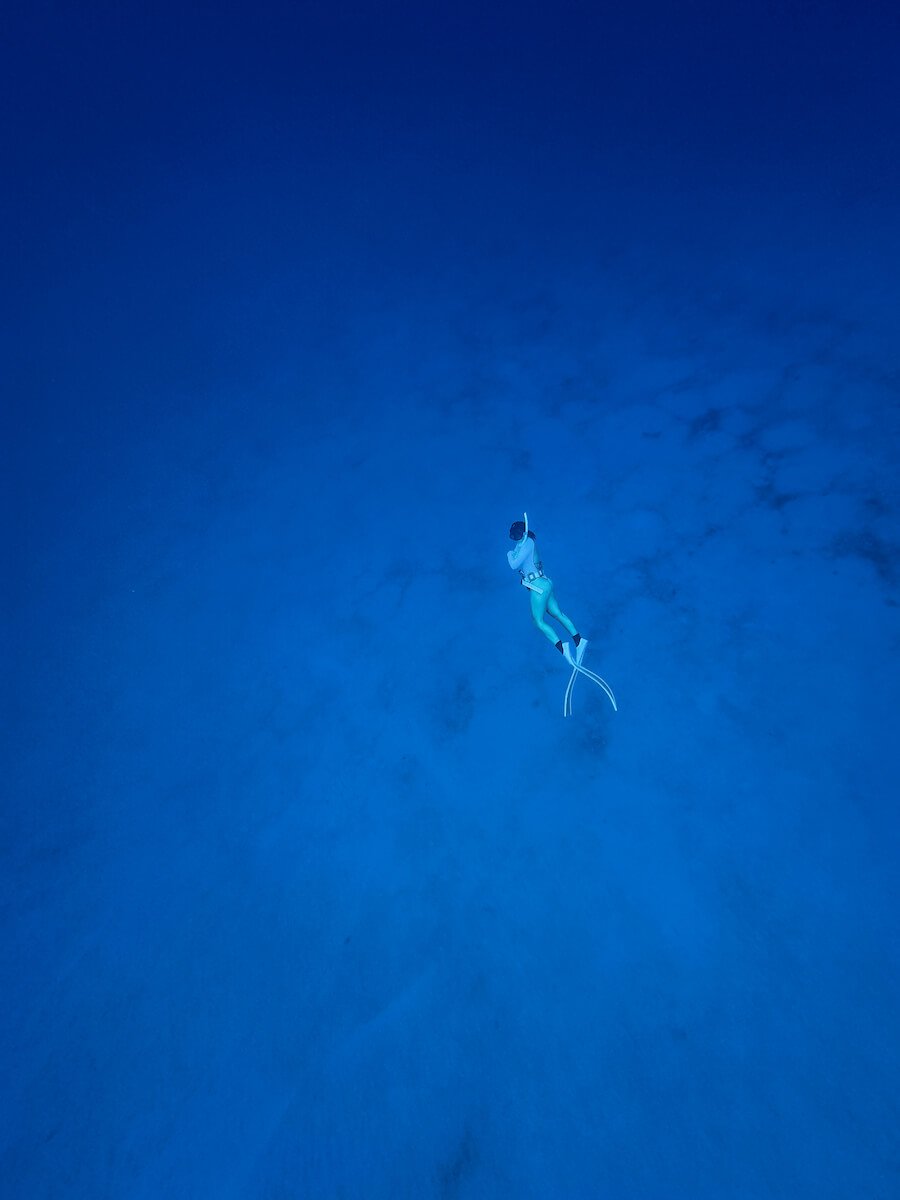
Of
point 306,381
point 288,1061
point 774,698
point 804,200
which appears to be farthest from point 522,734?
point 804,200

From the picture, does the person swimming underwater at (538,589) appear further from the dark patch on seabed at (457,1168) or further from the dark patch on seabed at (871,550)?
the dark patch on seabed at (457,1168)

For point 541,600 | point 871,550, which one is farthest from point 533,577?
point 871,550

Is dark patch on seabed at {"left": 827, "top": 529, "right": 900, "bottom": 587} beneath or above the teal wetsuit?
above

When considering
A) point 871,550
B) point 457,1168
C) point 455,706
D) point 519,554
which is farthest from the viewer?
point 455,706

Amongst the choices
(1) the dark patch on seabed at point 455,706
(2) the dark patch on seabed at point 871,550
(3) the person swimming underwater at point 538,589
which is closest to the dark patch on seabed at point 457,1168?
(1) the dark patch on seabed at point 455,706

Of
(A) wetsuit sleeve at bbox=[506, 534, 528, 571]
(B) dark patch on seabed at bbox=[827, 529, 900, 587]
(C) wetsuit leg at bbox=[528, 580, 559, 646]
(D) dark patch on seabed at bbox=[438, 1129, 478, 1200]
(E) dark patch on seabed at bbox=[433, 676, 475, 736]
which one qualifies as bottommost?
(D) dark patch on seabed at bbox=[438, 1129, 478, 1200]

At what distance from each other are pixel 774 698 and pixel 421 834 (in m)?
2.46

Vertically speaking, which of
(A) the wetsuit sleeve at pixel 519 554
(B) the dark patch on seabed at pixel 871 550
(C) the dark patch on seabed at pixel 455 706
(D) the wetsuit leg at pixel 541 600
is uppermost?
(B) the dark patch on seabed at pixel 871 550

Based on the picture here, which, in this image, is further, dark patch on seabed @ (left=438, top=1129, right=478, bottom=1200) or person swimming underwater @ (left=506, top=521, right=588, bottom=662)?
person swimming underwater @ (left=506, top=521, right=588, bottom=662)

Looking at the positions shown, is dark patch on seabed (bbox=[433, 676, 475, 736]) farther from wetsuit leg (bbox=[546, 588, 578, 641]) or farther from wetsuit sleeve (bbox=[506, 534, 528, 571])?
wetsuit sleeve (bbox=[506, 534, 528, 571])

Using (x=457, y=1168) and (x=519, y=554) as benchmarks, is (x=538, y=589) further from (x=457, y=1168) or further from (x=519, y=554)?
(x=457, y=1168)

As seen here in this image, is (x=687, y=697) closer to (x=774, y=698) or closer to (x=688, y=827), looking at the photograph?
(x=774, y=698)

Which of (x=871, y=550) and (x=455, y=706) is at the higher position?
(x=871, y=550)

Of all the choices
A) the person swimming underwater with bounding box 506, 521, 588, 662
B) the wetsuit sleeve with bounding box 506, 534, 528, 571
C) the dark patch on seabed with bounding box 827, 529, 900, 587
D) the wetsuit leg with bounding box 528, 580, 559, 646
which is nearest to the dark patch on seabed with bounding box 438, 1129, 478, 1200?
the person swimming underwater with bounding box 506, 521, 588, 662
